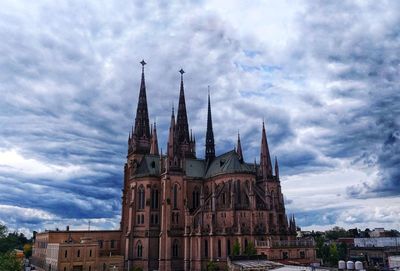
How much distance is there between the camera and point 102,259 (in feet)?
290

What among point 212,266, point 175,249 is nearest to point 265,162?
point 212,266

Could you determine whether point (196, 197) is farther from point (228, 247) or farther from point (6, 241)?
point (6, 241)

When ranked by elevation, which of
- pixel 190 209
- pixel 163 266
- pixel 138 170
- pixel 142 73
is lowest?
pixel 163 266

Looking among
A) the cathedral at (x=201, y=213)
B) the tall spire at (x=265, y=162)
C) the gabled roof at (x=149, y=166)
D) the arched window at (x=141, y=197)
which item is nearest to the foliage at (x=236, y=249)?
the cathedral at (x=201, y=213)

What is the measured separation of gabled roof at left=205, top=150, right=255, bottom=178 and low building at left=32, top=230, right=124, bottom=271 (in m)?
29.1

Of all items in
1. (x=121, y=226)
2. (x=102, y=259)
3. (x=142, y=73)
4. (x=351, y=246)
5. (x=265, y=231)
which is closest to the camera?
(x=265, y=231)

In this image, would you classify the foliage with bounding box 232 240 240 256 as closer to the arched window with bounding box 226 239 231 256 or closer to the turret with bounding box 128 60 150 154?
the arched window with bounding box 226 239 231 256

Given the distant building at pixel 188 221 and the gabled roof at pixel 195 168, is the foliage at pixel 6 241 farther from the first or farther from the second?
the gabled roof at pixel 195 168

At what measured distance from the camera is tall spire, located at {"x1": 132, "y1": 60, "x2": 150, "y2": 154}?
108438 millimetres

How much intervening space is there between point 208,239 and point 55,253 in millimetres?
32781

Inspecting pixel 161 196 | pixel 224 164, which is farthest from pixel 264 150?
pixel 161 196

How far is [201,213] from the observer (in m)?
88.9

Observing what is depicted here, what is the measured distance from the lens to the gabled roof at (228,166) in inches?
3655

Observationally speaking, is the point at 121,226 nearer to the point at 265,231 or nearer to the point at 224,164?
the point at 224,164
